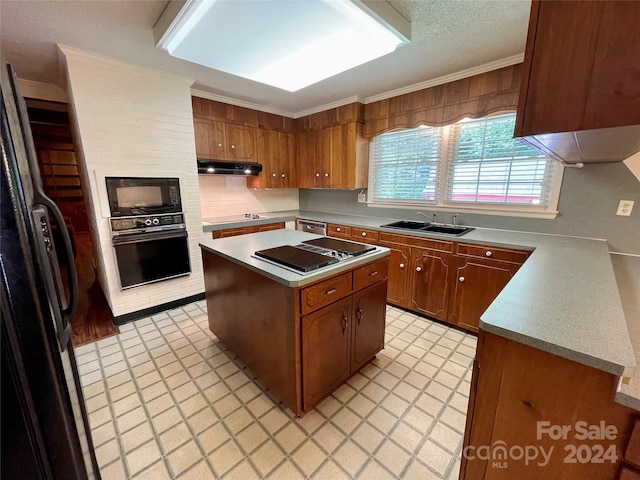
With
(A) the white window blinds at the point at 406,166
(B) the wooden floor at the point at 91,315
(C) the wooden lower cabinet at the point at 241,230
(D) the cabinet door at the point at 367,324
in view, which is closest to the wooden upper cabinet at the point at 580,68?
(D) the cabinet door at the point at 367,324

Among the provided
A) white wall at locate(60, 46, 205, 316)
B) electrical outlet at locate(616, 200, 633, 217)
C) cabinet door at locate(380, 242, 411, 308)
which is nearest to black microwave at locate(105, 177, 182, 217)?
white wall at locate(60, 46, 205, 316)

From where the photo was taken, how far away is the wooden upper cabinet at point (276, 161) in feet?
12.7

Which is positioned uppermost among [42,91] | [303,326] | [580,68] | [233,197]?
[42,91]

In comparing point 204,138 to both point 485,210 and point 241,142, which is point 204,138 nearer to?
point 241,142

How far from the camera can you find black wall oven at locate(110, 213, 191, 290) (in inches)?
104

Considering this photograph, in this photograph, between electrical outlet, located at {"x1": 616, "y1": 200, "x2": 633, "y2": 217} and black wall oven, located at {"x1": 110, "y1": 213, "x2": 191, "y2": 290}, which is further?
black wall oven, located at {"x1": 110, "y1": 213, "x2": 191, "y2": 290}

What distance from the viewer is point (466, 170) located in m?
2.92

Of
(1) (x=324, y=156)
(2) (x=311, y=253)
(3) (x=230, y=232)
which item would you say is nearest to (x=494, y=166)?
(1) (x=324, y=156)

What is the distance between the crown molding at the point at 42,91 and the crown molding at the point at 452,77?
3547 millimetres

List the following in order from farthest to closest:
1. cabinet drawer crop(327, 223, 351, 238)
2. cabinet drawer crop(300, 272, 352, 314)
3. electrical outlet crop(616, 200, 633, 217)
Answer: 1. cabinet drawer crop(327, 223, 351, 238)
2. electrical outlet crop(616, 200, 633, 217)
3. cabinet drawer crop(300, 272, 352, 314)

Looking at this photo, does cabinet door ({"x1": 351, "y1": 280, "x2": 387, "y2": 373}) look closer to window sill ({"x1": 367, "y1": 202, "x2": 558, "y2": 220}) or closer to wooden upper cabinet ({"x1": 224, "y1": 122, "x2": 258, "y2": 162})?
window sill ({"x1": 367, "y1": 202, "x2": 558, "y2": 220})

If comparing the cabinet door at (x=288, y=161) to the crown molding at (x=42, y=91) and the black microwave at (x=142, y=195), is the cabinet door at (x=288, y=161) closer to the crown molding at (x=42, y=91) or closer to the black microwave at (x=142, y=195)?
the black microwave at (x=142, y=195)

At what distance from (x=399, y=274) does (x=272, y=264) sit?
1754 millimetres

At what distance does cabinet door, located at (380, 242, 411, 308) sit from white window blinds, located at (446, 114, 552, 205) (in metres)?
0.87
